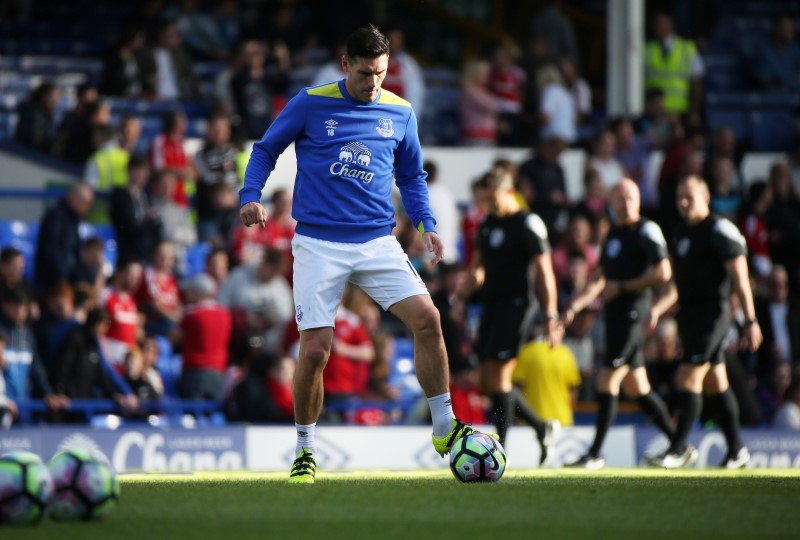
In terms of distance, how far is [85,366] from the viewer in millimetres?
14617

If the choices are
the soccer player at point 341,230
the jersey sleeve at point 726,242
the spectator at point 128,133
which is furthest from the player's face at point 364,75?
the spectator at point 128,133

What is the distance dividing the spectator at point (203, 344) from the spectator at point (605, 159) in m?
5.34

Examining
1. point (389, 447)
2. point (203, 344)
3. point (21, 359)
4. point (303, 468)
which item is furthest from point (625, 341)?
point (21, 359)

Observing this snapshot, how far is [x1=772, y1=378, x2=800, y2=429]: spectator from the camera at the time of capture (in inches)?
651

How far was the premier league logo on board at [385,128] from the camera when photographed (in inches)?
376

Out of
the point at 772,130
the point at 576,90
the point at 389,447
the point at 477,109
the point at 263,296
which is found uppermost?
the point at 576,90

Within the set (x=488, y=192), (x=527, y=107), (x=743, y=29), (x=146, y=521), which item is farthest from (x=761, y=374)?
(x=146, y=521)

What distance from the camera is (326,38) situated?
72.3 ft

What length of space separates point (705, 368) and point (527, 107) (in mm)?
7544

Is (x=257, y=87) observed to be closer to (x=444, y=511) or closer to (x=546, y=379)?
(x=546, y=379)

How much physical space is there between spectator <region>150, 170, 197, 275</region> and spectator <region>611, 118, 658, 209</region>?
5354mm

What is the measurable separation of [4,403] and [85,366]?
0.87 metres

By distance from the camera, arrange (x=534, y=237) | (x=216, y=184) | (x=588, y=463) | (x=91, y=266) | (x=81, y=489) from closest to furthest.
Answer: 1. (x=81, y=489)
2. (x=534, y=237)
3. (x=588, y=463)
4. (x=91, y=266)
5. (x=216, y=184)

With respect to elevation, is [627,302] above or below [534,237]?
below
